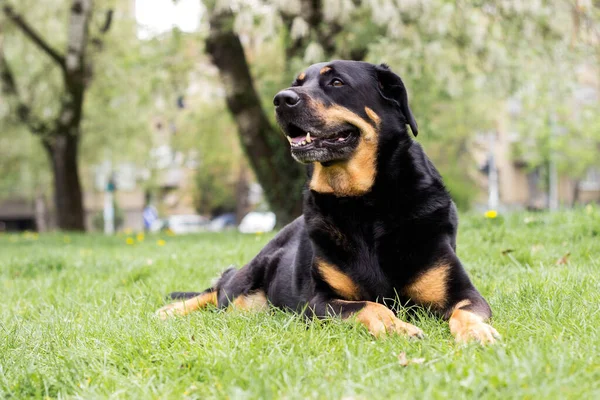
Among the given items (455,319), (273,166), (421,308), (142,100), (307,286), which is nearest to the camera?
(455,319)

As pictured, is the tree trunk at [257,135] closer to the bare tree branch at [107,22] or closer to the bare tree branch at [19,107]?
the bare tree branch at [107,22]

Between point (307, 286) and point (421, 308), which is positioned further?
point (307, 286)

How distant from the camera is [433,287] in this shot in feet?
11.8

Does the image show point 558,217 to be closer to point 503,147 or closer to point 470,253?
point 470,253

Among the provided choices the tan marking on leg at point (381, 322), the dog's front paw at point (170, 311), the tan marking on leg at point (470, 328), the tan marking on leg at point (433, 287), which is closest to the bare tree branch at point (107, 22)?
the dog's front paw at point (170, 311)

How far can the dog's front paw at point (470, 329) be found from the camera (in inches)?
115

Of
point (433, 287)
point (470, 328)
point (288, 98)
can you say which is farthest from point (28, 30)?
point (470, 328)

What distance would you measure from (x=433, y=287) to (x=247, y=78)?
9.82 meters

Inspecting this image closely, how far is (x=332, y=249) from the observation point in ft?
12.4

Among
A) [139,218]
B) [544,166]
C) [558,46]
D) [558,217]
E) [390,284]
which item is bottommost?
[139,218]

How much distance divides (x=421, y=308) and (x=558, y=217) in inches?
180

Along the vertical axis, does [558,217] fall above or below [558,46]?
below

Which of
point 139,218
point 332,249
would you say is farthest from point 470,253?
point 139,218

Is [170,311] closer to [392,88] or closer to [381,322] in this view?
[381,322]
